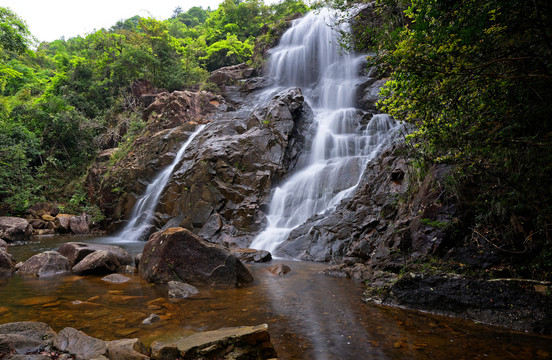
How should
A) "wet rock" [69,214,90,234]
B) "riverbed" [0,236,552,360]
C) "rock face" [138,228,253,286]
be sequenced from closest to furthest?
"riverbed" [0,236,552,360] < "rock face" [138,228,253,286] < "wet rock" [69,214,90,234]

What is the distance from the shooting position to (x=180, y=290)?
6148mm

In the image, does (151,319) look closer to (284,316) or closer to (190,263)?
(284,316)

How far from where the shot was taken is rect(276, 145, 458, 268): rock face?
6.54m

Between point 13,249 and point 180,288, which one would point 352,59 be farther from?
point 13,249

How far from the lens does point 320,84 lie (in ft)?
68.4

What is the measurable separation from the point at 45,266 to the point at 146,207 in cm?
823

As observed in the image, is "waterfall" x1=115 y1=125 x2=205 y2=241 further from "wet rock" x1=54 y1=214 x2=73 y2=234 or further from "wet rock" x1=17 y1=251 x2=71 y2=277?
"wet rock" x1=17 y1=251 x2=71 y2=277

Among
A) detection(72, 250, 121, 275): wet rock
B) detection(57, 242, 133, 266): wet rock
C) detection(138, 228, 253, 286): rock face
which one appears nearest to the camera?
detection(138, 228, 253, 286): rock face

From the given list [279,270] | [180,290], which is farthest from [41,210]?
[279,270]

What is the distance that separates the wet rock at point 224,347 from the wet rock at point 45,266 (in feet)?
20.4

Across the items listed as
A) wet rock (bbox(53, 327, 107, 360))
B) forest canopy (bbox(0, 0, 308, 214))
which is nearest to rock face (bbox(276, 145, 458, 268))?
wet rock (bbox(53, 327, 107, 360))

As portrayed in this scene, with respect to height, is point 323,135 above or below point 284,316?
above

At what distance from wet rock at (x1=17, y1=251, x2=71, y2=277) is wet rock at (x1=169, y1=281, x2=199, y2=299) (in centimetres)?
382

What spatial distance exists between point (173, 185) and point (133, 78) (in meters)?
15.2
